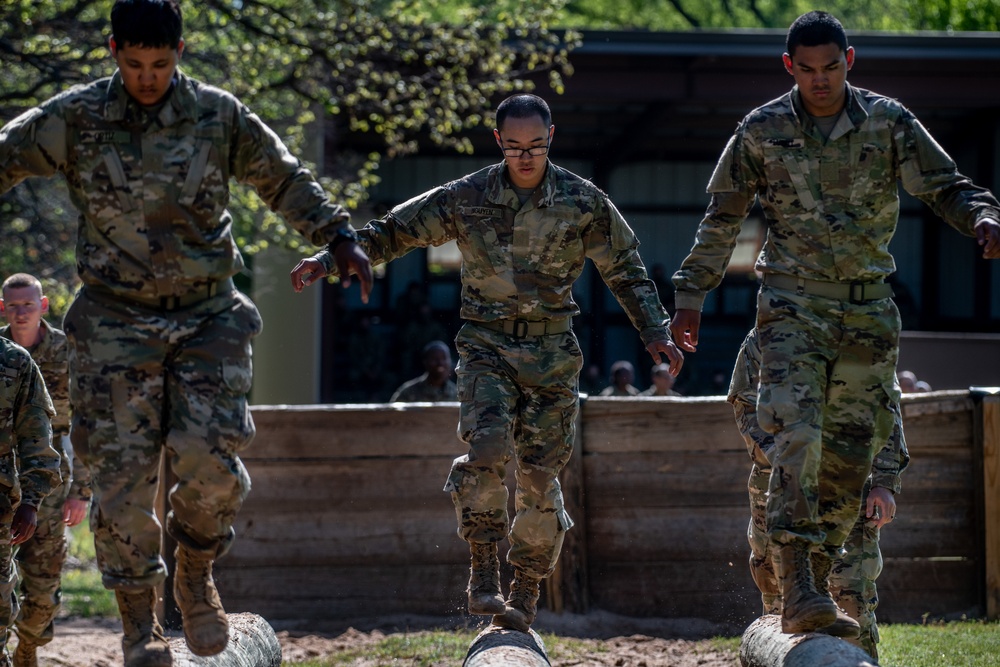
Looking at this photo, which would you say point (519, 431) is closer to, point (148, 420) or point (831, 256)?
point (831, 256)

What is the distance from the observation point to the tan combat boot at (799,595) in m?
5.73

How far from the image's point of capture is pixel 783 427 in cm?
611

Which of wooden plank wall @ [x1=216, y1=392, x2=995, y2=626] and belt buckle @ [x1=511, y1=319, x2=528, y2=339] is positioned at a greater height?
belt buckle @ [x1=511, y1=319, x2=528, y2=339]

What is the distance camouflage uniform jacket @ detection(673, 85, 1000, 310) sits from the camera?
246 inches

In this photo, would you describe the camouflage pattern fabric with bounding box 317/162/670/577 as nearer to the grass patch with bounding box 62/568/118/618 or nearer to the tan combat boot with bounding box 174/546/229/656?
the tan combat boot with bounding box 174/546/229/656

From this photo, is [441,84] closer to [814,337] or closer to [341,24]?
[341,24]

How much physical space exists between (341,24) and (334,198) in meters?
2.38

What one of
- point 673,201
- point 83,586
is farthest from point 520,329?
point 673,201

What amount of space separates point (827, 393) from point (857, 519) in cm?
74

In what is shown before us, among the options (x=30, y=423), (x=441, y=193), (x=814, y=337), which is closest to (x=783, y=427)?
(x=814, y=337)

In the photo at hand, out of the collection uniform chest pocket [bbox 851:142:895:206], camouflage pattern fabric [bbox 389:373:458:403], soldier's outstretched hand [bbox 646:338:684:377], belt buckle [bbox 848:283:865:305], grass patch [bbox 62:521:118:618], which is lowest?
grass patch [bbox 62:521:118:618]

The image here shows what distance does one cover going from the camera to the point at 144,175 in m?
5.36

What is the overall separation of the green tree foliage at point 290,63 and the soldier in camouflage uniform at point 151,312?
696 centimetres

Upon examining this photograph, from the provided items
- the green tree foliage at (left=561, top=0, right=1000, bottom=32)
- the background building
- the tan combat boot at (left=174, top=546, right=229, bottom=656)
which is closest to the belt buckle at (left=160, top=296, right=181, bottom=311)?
the tan combat boot at (left=174, top=546, right=229, bottom=656)
